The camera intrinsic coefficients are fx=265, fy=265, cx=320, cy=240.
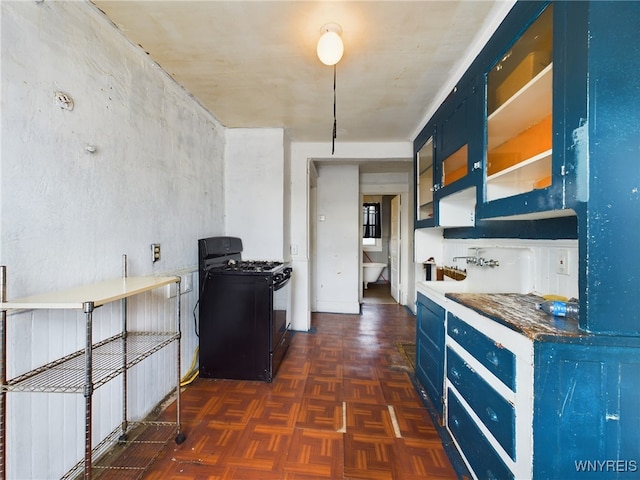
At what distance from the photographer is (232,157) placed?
2.98 metres

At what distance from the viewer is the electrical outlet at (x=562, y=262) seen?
4.38 ft

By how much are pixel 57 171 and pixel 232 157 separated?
1.91m

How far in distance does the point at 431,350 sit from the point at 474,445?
66cm

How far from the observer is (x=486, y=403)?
1.15 meters

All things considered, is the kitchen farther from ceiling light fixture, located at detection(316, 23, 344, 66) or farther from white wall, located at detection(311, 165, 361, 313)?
white wall, located at detection(311, 165, 361, 313)

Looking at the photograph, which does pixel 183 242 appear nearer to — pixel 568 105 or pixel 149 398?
pixel 149 398

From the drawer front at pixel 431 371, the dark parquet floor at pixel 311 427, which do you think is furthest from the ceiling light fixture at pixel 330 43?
the dark parquet floor at pixel 311 427

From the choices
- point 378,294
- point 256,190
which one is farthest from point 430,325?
point 378,294

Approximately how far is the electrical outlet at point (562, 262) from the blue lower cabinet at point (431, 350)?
0.63 m

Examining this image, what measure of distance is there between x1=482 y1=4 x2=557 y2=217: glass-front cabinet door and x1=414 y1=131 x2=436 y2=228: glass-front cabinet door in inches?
35.8

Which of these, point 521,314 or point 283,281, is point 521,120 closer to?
point 521,314

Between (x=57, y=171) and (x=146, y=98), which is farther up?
(x=146, y=98)

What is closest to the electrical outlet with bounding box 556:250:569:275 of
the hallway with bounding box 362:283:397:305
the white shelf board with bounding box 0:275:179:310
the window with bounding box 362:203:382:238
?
the white shelf board with bounding box 0:275:179:310

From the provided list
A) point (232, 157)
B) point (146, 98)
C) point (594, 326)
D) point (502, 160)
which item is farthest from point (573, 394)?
point (232, 157)
